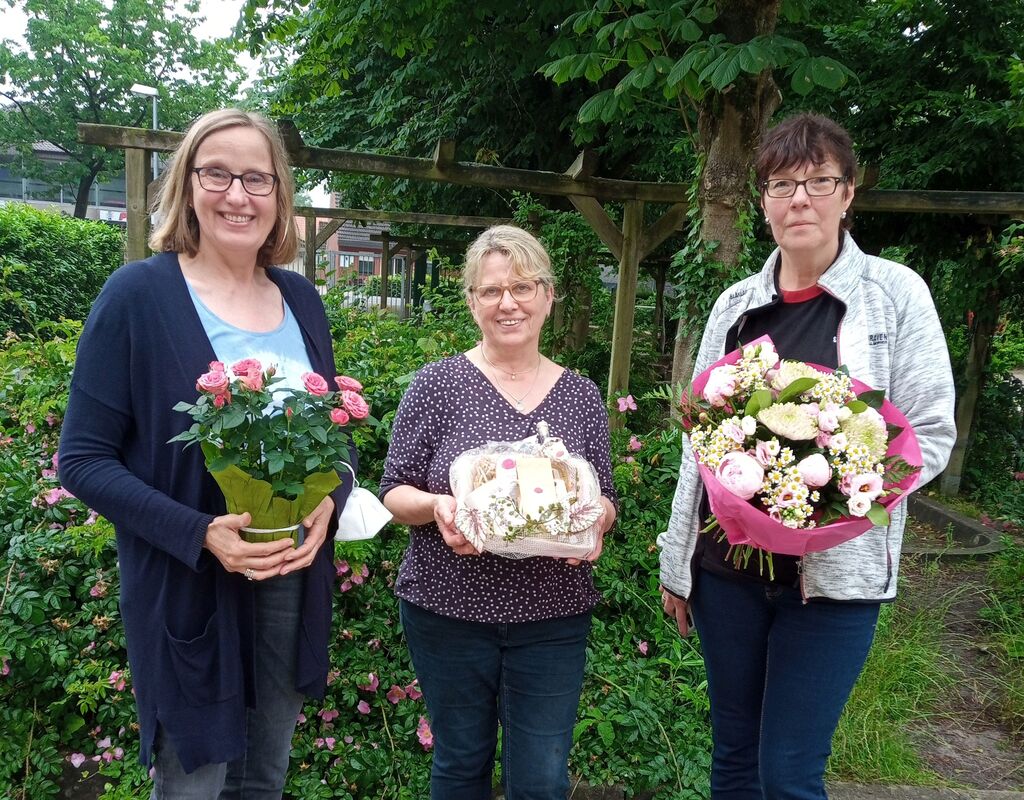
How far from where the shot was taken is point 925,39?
5.98m

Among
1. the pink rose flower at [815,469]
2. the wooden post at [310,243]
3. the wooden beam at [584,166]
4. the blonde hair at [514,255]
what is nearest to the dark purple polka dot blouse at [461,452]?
the blonde hair at [514,255]

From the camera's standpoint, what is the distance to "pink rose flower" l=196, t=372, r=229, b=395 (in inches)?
52.6

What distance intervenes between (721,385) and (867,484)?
0.35 meters

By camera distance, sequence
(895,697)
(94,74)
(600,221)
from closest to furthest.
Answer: (895,697), (600,221), (94,74)

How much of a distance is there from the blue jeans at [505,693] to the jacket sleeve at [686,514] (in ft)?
0.91

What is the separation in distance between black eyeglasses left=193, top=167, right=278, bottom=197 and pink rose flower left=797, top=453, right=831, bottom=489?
1.33 m

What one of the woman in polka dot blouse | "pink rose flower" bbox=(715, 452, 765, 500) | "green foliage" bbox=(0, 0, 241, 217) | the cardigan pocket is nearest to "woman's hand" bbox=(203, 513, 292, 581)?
the cardigan pocket

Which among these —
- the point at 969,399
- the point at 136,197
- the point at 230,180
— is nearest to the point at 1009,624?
the point at 969,399

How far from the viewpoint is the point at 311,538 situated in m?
1.62

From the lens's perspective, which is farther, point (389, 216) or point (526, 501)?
point (389, 216)

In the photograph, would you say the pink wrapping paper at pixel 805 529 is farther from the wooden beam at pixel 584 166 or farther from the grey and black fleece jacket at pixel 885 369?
the wooden beam at pixel 584 166

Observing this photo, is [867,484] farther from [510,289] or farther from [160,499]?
[160,499]

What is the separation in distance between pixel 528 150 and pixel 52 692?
20.9 ft

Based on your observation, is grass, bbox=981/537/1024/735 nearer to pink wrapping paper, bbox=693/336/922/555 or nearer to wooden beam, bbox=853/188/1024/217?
wooden beam, bbox=853/188/1024/217
